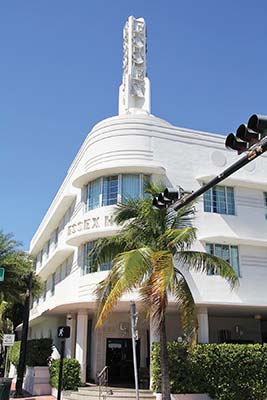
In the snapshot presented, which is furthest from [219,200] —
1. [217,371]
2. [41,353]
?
[41,353]

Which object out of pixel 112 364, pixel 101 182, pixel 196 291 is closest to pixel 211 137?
pixel 101 182

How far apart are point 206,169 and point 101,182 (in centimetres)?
505

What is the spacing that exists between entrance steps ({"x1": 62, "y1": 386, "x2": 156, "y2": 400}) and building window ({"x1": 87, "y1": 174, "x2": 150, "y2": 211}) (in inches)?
306

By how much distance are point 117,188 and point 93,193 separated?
57.0 inches

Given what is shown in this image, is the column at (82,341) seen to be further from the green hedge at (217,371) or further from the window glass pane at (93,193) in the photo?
the window glass pane at (93,193)

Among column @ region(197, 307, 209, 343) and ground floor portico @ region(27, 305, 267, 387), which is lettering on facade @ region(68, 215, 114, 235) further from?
column @ region(197, 307, 209, 343)

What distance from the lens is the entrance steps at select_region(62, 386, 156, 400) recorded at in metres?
18.4

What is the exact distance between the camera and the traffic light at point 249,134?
591 centimetres

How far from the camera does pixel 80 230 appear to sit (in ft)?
68.7

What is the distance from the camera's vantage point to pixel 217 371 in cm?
1864

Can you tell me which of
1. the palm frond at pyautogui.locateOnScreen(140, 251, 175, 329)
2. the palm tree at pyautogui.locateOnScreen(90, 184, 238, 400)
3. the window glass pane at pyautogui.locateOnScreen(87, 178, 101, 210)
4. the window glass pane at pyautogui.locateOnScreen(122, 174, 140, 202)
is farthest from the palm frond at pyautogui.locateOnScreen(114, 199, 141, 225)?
the window glass pane at pyautogui.locateOnScreen(87, 178, 101, 210)

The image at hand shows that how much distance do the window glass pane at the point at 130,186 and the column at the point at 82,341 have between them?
607 centimetres

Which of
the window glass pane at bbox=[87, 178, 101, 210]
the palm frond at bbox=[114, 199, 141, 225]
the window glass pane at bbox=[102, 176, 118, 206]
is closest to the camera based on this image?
the palm frond at bbox=[114, 199, 141, 225]

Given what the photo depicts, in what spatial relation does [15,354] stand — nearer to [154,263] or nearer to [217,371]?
[217,371]
